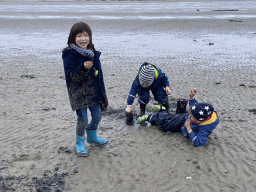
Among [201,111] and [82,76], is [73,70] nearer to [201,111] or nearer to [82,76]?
[82,76]

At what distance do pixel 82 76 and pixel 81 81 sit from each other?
202 mm

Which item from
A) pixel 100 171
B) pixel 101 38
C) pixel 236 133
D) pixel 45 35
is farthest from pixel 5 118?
pixel 45 35

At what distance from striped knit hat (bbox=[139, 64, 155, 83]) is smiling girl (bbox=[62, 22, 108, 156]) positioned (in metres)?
1.17

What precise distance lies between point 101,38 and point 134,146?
11501mm

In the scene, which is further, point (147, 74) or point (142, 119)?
point (142, 119)

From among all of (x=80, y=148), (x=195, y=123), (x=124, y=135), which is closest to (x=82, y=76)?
(x=80, y=148)

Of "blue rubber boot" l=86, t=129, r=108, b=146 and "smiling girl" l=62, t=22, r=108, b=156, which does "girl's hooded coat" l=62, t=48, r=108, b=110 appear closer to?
"smiling girl" l=62, t=22, r=108, b=156

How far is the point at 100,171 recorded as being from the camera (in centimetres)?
328

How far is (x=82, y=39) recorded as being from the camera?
301cm

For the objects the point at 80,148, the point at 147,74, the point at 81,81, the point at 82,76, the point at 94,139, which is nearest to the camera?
the point at 82,76

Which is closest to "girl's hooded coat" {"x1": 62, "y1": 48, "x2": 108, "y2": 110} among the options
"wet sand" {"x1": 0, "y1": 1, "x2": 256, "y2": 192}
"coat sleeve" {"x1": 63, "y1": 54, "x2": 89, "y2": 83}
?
"coat sleeve" {"x1": 63, "y1": 54, "x2": 89, "y2": 83}

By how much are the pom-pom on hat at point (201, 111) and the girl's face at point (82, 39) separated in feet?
5.98

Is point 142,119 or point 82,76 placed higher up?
point 82,76

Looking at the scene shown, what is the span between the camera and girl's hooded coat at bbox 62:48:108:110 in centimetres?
300
